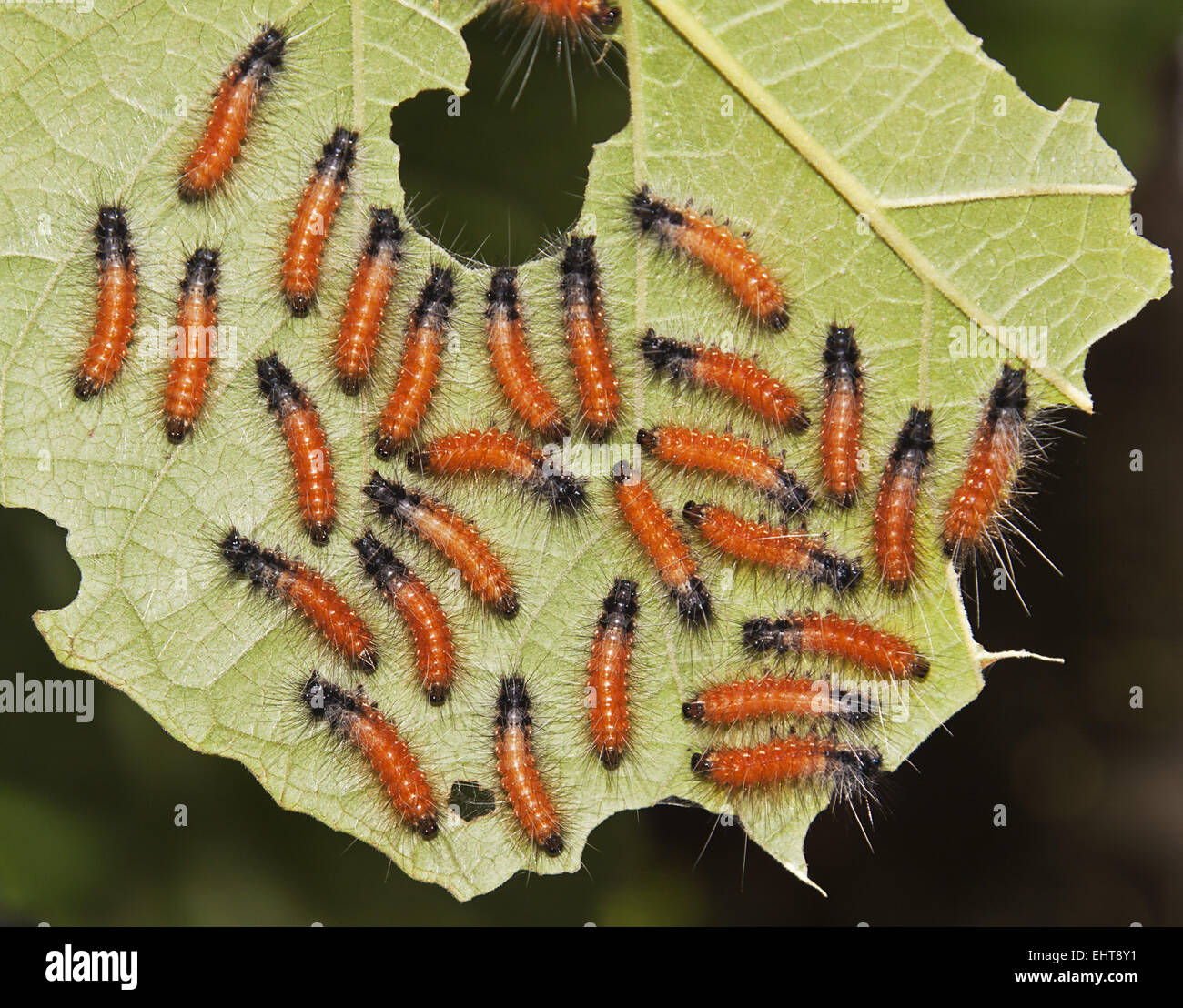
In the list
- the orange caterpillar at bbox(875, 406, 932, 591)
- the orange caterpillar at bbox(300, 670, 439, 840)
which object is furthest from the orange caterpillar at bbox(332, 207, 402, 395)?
the orange caterpillar at bbox(875, 406, 932, 591)

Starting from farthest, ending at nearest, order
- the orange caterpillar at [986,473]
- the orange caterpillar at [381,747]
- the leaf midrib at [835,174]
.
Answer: the orange caterpillar at [986,473] → the orange caterpillar at [381,747] → the leaf midrib at [835,174]

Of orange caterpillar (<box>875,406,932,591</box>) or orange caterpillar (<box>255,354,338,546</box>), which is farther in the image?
orange caterpillar (<box>875,406,932,591</box>)

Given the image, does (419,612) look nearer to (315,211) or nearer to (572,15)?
(315,211)

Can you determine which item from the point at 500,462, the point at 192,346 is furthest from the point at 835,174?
the point at 192,346

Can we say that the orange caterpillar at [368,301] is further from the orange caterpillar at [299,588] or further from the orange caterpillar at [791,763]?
the orange caterpillar at [791,763]

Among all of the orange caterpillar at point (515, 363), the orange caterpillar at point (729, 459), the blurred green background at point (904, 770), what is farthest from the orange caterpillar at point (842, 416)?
the orange caterpillar at point (515, 363)

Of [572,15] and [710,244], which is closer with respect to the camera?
[572,15]

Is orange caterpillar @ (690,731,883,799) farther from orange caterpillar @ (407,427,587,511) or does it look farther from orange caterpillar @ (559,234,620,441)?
orange caterpillar @ (559,234,620,441)
